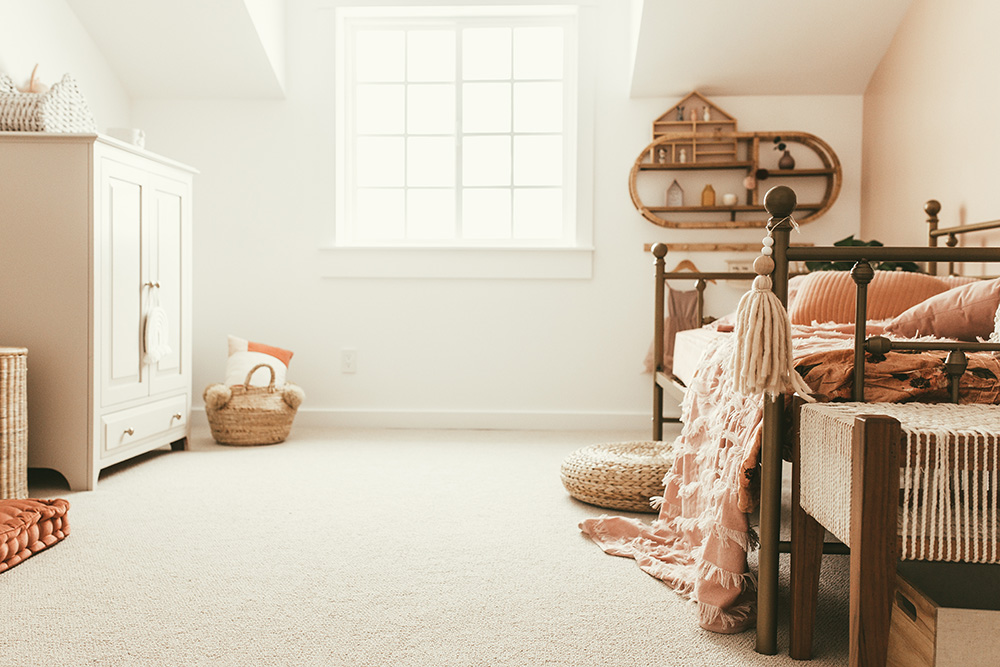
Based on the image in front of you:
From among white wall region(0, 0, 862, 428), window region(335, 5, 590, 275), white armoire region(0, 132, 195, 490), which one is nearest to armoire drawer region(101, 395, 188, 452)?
white armoire region(0, 132, 195, 490)

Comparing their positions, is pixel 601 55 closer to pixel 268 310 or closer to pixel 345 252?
pixel 345 252

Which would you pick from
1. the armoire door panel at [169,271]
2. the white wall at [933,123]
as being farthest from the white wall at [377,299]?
the armoire door panel at [169,271]

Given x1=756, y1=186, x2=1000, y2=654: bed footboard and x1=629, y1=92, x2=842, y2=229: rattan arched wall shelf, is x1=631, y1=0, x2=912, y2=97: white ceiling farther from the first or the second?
x1=756, y1=186, x2=1000, y2=654: bed footboard

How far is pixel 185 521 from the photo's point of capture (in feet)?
6.95

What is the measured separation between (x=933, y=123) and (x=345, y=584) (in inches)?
112

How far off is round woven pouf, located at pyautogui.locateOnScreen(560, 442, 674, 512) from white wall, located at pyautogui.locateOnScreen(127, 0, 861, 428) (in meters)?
1.40

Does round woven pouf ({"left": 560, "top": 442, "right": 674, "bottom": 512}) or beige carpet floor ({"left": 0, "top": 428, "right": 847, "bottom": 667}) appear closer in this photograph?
beige carpet floor ({"left": 0, "top": 428, "right": 847, "bottom": 667})

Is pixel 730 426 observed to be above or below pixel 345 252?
below

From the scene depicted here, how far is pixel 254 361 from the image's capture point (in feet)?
11.1

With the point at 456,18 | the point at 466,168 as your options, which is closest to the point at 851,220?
the point at 466,168

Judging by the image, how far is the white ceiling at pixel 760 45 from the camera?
3.24m

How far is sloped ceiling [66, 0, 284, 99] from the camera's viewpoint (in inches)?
131

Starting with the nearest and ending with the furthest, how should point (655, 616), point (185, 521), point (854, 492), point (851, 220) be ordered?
point (854, 492)
point (655, 616)
point (185, 521)
point (851, 220)

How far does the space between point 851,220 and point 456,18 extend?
2240 millimetres
